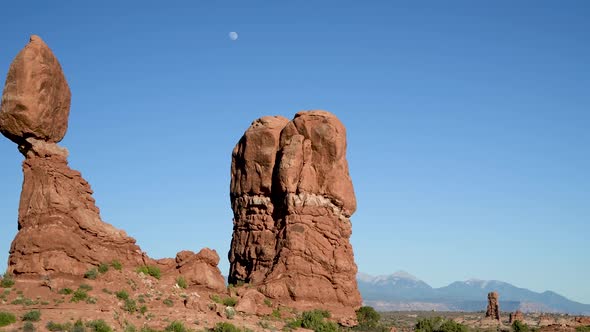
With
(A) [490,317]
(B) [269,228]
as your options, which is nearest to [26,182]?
(B) [269,228]

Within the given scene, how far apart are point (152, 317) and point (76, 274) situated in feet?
16.1

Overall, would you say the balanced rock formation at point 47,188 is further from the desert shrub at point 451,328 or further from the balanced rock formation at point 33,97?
the desert shrub at point 451,328

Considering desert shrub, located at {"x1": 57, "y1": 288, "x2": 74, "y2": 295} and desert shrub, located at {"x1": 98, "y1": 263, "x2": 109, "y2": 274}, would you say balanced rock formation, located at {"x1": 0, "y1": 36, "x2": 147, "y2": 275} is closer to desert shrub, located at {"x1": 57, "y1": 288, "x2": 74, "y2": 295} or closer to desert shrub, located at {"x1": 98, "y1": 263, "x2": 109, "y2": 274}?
desert shrub, located at {"x1": 98, "y1": 263, "x2": 109, "y2": 274}

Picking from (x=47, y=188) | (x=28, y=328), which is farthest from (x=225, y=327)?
(x=47, y=188)

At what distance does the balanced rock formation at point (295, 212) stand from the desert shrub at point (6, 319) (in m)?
19.5

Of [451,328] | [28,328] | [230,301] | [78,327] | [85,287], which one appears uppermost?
[85,287]

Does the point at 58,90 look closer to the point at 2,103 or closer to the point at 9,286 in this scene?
the point at 2,103

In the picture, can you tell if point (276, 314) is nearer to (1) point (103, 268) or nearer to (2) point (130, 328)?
(1) point (103, 268)

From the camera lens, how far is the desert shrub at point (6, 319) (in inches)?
1341

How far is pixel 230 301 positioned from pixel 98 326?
12.5 metres

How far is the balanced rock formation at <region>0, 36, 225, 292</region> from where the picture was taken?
39750mm

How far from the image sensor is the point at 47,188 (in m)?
40.8

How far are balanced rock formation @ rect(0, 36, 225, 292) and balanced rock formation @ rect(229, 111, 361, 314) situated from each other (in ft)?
43.9

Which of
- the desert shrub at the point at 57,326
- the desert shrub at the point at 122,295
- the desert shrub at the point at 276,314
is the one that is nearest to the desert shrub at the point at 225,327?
the desert shrub at the point at 122,295
